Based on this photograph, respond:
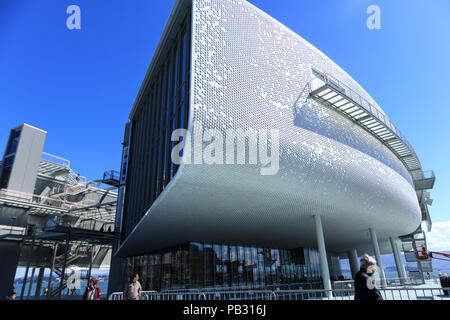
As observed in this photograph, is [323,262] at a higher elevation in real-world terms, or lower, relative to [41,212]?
lower

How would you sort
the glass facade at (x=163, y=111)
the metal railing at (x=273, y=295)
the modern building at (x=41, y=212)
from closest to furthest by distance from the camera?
the metal railing at (x=273, y=295), the glass facade at (x=163, y=111), the modern building at (x=41, y=212)

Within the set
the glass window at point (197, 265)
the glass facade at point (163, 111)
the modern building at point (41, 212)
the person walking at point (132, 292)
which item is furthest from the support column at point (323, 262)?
the modern building at point (41, 212)

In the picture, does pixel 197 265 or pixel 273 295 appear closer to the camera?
pixel 273 295

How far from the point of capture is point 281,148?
13.1m

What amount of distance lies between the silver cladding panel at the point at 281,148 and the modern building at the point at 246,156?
0.22 ft

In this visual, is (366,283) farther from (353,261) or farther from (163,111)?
(353,261)

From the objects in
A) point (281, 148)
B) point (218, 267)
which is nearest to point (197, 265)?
point (218, 267)

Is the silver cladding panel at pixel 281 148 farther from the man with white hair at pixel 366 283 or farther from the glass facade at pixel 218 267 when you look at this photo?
the man with white hair at pixel 366 283

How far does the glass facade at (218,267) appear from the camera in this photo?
22.5m

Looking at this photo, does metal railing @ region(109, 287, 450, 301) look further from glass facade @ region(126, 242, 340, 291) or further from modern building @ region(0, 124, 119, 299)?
modern building @ region(0, 124, 119, 299)

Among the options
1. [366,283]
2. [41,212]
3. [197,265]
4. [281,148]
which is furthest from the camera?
[41,212]

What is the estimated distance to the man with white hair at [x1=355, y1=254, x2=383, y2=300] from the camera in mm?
3674

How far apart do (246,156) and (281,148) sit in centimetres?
214
